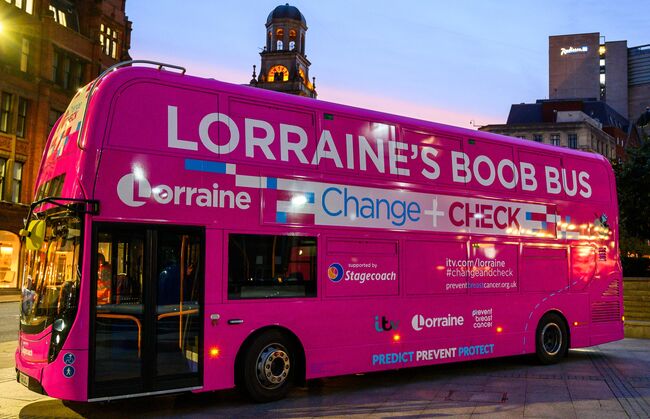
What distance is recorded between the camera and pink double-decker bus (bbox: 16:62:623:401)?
782 cm

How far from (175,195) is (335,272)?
8.71 ft

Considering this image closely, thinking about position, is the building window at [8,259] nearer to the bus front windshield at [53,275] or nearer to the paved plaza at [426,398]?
the paved plaza at [426,398]

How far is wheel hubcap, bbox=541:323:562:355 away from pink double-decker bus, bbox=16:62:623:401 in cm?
5

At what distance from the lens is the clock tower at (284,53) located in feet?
382

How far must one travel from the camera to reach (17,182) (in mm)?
37375

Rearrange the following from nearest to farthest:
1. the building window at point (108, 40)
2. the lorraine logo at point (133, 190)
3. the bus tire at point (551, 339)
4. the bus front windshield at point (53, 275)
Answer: the bus front windshield at point (53, 275), the lorraine logo at point (133, 190), the bus tire at point (551, 339), the building window at point (108, 40)

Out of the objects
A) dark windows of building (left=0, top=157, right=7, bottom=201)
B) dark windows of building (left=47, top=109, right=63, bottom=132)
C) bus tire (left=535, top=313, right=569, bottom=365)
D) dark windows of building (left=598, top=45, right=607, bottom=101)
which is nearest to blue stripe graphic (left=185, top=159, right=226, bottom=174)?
bus tire (left=535, top=313, right=569, bottom=365)

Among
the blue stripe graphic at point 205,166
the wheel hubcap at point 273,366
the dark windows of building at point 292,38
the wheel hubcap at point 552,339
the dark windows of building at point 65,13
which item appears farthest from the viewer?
the dark windows of building at point 292,38

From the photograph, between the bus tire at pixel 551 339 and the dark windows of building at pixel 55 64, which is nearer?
the bus tire at pixel 551 339

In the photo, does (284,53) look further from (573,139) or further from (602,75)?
(602,75)

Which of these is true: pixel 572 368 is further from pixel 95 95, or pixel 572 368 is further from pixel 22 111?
pixel 22 111

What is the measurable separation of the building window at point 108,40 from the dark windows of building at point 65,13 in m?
1.96

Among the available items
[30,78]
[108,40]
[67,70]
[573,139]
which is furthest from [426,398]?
[573,139]

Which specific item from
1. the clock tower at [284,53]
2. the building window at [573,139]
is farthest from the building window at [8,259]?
the clock tower at [284,53]
